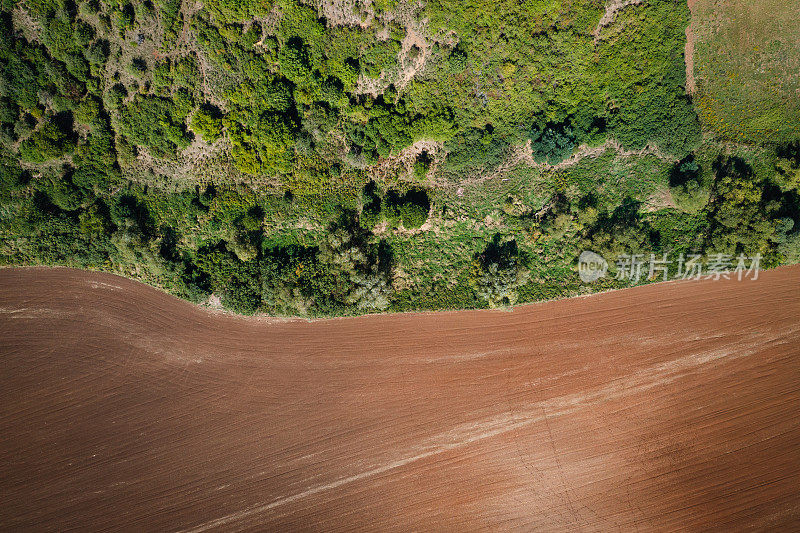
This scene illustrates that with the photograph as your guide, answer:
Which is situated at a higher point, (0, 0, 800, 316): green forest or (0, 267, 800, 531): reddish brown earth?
(0, 0, 800, 316): green forest

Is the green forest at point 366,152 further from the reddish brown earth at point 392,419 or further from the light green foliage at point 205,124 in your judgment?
the reddish brown earth at point 392,419

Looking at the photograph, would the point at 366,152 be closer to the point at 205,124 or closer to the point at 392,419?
the point at 205,124

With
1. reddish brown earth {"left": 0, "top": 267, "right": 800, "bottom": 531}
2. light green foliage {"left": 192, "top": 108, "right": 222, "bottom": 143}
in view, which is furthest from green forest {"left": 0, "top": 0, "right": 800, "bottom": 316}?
reddish brown earth {"left": 0, "top": 267, "right": 800, "bottom": 531}

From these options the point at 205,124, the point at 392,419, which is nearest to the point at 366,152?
the point at 205,124

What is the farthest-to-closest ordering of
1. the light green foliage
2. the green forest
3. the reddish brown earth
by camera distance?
the reddish brown earth, the light green foliage, the green forest

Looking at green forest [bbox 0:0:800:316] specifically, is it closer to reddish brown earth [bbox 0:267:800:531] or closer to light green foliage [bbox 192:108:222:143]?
light green foliage [bbox 192:108:222:143]

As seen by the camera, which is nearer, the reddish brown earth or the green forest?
the green forest

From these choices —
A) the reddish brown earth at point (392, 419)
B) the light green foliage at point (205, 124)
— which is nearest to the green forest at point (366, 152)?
the light green foliage at point (205, 124)
